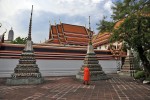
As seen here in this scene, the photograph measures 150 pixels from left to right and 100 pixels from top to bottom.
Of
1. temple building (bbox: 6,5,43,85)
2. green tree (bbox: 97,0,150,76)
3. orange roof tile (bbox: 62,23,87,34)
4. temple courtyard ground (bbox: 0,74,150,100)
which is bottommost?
temple courtyard ground (bbox: 0,74,150,100)

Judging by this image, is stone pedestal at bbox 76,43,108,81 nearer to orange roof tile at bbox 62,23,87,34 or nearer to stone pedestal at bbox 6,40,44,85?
stone pedestal at bbox 6,40,44,85

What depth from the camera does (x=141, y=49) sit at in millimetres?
13641

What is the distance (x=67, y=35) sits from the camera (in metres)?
32.6

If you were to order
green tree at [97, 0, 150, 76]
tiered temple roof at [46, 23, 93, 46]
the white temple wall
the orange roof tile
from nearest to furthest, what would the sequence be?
1. green tree at [97, 0, 150, 76]
2. the white temple wall
3. tiered temple roof at [46, 23, 93, 46]
4. the orange roof tile

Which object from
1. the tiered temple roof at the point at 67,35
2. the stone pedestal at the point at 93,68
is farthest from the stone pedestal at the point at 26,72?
the tiered temple roof at the point at 67,35

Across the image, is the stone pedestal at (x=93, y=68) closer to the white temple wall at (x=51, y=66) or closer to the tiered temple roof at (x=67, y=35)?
the white temple wall at (x=51, y=66)

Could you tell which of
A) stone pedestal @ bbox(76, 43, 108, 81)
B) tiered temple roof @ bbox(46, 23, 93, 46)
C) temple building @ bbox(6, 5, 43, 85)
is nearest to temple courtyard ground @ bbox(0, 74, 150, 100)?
temple building @ bbox(6, 5, 43, 85)

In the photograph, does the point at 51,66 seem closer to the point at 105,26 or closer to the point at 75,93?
the point at 105,26

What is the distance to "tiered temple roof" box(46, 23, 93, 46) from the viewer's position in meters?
31.7

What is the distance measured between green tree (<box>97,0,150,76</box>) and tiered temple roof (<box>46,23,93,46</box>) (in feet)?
59.4

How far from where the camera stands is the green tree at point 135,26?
12453 millimetres

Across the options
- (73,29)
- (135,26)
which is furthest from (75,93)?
(73,29)

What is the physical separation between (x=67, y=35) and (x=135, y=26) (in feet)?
67.2

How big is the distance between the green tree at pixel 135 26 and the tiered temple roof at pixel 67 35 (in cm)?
1810
